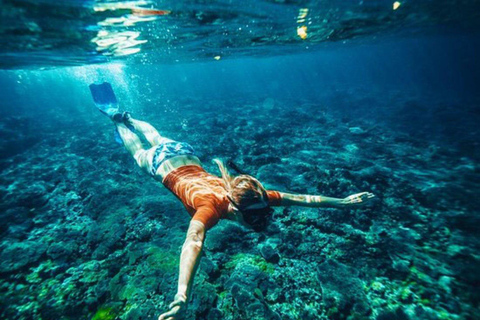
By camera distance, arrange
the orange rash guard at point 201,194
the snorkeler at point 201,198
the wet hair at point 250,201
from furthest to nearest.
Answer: the orange rash guard at point 201,194
the wet hair at point 250,201
the snorkeler at point 201,198

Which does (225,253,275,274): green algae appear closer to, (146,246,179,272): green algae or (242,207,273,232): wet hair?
(146,246,179,272): green algae

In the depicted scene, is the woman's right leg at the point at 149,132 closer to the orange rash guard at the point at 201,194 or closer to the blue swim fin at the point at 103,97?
the orange rash guard at the point at 201,194

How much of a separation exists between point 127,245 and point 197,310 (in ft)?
9.15

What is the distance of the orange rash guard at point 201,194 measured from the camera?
3.02 metres

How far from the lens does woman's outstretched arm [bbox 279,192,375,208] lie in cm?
380

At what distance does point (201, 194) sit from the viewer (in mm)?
3467

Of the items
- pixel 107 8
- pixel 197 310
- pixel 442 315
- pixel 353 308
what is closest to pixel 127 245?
pixel 197 310

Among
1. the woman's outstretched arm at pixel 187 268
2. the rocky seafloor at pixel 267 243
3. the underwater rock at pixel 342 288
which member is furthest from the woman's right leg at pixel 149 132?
the underwater rock at pixel 342 288

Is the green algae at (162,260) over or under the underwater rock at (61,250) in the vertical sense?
under

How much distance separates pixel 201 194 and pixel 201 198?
12 centimetres

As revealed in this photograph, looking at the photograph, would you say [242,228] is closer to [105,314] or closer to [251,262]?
[251,262]

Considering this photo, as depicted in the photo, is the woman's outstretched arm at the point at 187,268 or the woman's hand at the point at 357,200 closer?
the woman's outstretched arm at the point at 187,268

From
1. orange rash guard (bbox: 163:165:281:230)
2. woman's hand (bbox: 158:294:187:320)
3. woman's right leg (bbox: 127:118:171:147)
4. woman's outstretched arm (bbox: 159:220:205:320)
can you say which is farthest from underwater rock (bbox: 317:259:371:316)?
woman's right leg (bbox: 127:118:171:147)

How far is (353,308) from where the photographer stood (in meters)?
3.90
